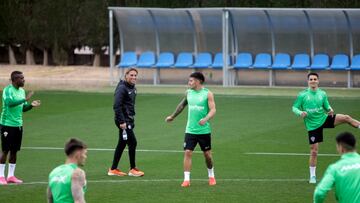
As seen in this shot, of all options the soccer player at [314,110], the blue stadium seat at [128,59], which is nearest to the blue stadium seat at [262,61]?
the blue stadium seat at [128,59]

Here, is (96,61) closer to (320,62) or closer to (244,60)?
(244,60)

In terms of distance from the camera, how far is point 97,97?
37.5 m

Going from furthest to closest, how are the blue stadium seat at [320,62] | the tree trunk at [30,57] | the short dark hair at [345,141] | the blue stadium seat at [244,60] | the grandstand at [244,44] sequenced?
the tree trunk at [30,57] → the blue stadium seat at [244,60] → the grandstand at [244,44] → the blue stadium seat at [320,62] → the short dark hair at [345,141]

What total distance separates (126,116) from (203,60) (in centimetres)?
2460

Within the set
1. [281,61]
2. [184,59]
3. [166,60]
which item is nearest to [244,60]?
[281,61]

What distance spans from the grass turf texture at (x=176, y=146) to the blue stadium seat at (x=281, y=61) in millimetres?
2149

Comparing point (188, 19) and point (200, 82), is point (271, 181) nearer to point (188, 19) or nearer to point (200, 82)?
point (200, 82)

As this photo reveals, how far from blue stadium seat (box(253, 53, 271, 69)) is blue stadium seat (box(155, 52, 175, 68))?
3969 millimetres

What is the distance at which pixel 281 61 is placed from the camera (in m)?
42.6

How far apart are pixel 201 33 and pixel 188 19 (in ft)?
3.24

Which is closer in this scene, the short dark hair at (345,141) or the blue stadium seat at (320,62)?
the short dark hair at (345,141)

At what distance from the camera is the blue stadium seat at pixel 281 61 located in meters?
41.9

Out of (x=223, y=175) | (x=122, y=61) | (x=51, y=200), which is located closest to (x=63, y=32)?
(x=122, y=61)

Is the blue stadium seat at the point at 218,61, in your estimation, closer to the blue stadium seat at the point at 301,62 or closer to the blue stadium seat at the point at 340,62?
the blue stadium seat at the point at 301,62
